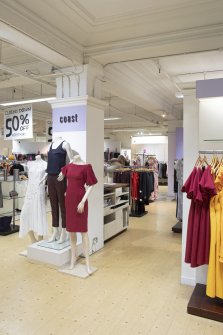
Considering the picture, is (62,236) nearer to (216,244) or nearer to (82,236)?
(82,236)

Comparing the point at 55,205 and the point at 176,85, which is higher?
the point at 176,85

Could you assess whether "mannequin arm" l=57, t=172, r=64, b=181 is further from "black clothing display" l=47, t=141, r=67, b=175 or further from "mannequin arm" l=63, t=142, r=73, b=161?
"mannequin arm" l=63, t=142, r=73, b=161

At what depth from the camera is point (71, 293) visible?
3.30m

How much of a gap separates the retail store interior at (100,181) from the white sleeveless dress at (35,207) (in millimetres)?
16

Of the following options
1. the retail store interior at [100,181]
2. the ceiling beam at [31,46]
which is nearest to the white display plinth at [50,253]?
the retail store interior at [100,181]

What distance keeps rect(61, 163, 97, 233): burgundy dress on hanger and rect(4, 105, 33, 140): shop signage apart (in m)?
2.53

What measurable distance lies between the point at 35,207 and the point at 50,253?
0.74 m

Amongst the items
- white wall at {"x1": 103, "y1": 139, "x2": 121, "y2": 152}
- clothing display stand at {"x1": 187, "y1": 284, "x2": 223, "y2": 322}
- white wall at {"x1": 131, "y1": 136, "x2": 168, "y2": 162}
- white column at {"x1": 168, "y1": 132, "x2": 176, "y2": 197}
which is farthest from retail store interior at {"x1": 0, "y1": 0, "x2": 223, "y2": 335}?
white wall at {"x1": 103, "y1": 139, "x2": 121, "y2": 152}

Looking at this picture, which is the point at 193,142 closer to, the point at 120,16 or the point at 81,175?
the point at 81,175

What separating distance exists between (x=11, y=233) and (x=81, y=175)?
2.92 m

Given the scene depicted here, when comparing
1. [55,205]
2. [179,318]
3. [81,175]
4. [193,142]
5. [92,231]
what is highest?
[193,142]

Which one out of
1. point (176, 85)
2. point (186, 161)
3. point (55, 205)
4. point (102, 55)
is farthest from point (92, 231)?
point (176, 85)

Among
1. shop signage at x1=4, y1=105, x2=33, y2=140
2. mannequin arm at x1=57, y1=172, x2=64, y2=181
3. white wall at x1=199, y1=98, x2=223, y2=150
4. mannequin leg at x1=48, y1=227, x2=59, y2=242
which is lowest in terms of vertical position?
mannequin leg at x1=48, y1=227, x2=59, y2=242

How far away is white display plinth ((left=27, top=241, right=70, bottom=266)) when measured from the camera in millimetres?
4018
